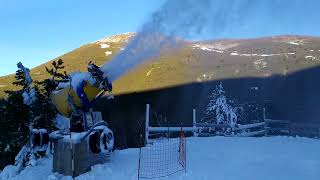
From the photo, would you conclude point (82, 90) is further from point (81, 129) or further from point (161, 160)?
point (161, 160)

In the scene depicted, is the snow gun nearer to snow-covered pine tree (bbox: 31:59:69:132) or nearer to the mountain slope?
snow-covered pine tree (bbox: 31:59:69:132)

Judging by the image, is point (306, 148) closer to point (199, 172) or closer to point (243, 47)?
point (199, 172)

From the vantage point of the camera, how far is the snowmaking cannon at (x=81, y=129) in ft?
41.5

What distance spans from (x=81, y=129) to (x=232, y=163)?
14.5 ft

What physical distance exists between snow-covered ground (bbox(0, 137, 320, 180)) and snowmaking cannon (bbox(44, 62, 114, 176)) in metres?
0.34

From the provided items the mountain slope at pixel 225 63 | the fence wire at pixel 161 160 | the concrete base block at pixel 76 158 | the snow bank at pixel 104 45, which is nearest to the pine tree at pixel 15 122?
the fence wire at pixel 161 160

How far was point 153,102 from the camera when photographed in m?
64.3

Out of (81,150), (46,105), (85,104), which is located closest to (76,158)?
(81,150)

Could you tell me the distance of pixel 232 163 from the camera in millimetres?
13039

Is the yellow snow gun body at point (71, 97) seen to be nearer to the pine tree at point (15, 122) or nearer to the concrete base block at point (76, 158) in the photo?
the concrete base block at point (76, 158)

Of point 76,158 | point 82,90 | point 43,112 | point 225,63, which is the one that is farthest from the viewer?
point 225,63

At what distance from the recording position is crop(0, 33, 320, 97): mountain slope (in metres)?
72.0

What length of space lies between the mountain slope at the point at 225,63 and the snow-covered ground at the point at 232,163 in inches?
2023

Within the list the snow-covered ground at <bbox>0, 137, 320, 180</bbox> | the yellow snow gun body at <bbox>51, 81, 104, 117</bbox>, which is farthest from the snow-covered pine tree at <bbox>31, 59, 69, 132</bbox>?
the yellow snow gun body at <bbox>51, 81, 104, 117</bbox>
